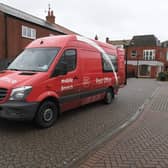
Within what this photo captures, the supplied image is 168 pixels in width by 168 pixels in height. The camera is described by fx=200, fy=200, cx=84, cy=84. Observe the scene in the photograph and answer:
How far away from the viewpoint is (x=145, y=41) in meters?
45.4

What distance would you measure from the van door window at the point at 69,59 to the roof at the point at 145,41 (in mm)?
40155

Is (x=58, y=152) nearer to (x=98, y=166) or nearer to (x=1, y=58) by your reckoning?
(x=98, y=166)

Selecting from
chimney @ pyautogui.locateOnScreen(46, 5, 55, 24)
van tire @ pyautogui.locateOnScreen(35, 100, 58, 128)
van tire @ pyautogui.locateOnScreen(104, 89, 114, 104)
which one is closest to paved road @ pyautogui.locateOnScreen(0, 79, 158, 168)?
van tire @ pyautogui.locateOnScreen(35, 100, 58, 128)

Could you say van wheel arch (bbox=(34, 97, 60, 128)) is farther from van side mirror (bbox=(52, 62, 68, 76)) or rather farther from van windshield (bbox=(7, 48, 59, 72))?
van windshield (bbox=(7, 48, 59, 72))

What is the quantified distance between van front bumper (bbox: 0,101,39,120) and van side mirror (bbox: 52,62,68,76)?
1.34 metres

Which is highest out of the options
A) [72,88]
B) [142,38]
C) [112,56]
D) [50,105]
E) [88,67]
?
[142,38]

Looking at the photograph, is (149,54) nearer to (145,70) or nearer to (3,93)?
(145,70)

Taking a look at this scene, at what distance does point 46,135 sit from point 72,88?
211 centimetres

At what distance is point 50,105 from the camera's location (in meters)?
6.04

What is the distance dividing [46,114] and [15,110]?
1051mm

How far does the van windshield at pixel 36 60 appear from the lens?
6.14 m

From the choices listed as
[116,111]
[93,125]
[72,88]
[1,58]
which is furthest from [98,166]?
[1,58]

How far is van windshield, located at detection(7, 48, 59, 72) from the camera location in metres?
6.14

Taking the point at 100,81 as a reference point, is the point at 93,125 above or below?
below
